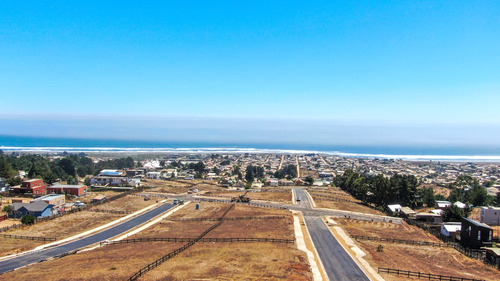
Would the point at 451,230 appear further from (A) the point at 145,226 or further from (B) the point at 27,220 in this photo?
(B) the point at 27,220

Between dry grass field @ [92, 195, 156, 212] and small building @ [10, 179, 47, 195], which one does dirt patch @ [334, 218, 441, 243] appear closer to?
dry grass field @ [92, 195, 156, 212]

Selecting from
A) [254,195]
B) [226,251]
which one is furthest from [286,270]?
[254,195]

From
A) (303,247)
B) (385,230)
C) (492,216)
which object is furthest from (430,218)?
(303,247)

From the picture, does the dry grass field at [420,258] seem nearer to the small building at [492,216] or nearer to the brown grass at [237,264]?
the brown grass at [237,264]

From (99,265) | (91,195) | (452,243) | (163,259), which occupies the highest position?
(163,259)

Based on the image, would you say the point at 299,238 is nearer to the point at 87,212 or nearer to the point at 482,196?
the point at 87,212

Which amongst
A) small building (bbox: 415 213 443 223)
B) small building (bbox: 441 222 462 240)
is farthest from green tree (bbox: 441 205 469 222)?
small building (bbox: 441 222 462 240)
